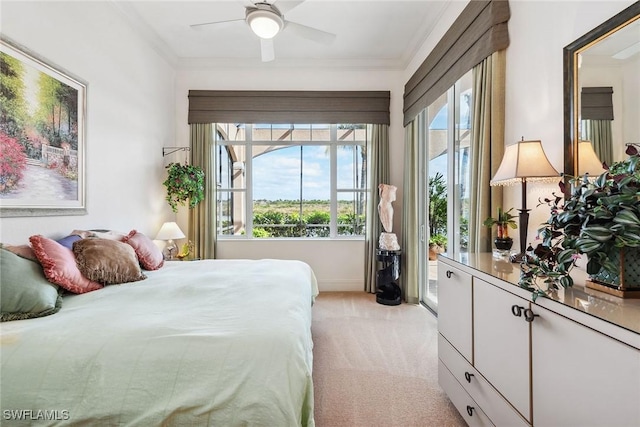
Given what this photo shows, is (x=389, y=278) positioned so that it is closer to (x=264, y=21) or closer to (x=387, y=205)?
(x=387, y=205)

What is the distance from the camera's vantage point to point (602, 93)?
53.4 inches

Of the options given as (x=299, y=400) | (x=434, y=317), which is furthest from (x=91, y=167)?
(x=434, y=317)

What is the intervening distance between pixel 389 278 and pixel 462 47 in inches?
100

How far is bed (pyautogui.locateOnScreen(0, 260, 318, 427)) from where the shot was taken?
40.7 inches

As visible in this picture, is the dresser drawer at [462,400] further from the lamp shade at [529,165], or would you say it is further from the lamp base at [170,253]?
the lamp base at [170,253]

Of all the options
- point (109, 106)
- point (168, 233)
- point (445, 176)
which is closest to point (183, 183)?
point (168, 233)

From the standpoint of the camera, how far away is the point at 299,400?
1.10 m

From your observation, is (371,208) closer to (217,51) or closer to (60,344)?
(217,51)

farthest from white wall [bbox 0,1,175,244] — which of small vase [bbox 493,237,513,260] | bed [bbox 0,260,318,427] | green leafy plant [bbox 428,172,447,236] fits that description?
green leafy plant [bbox 428,172,447,236]

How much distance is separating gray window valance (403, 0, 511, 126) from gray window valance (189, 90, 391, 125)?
2.25ft

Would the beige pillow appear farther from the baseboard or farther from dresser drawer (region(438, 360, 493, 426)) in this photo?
the baseboard

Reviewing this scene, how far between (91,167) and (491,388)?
3.28 m

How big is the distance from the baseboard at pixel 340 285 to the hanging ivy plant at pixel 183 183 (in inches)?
81.6

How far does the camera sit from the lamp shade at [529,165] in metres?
1.53
